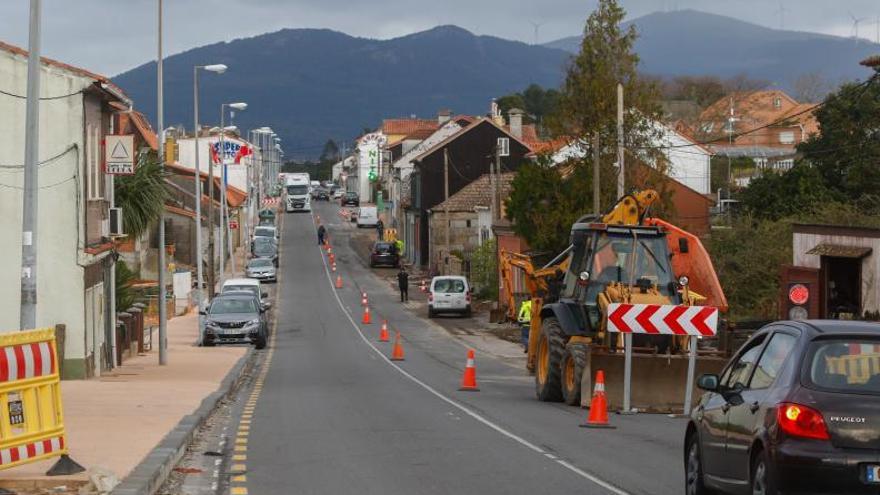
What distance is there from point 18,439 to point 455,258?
206ft

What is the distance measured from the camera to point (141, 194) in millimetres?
33969

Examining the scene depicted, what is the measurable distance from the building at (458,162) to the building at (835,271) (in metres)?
54.8

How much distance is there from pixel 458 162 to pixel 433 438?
74998 mm

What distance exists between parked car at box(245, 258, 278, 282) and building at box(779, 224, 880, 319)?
1759 inches

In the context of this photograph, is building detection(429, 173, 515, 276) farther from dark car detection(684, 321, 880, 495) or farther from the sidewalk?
dark car detection(684, 321, 880, 495)

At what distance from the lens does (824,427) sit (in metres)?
9.71

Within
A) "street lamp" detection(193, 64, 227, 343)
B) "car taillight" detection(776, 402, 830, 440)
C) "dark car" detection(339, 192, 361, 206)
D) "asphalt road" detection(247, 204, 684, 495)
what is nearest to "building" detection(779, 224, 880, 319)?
"asphalt road" detection(247, 204, 684, 495)

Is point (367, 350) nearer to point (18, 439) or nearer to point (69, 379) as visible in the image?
point (69, 379)

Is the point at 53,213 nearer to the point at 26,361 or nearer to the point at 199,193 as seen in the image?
the point at 26,361

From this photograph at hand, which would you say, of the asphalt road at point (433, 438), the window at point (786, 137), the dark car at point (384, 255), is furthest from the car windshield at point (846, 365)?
the window at point (786, 137)

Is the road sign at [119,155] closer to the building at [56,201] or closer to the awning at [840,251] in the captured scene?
the building at [56,201]

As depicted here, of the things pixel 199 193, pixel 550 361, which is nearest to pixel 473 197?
pixel 199 193

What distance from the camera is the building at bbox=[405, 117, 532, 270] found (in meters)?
92.0

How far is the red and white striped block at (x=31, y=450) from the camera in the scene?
1238 cm
